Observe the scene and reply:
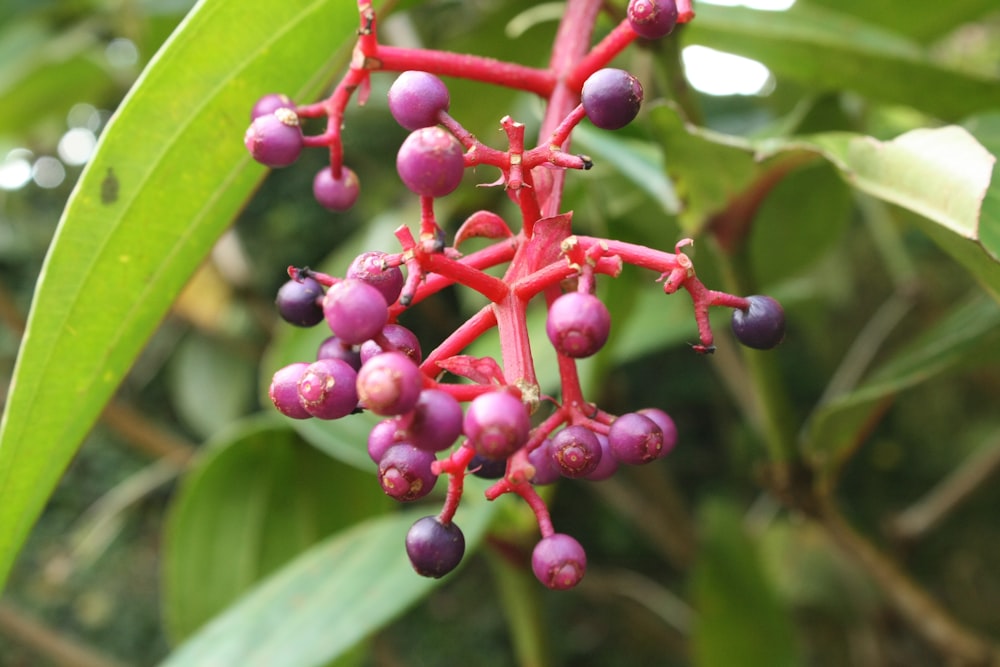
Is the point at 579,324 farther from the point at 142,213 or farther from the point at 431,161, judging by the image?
the point at 142,213

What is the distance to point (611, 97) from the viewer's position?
0.31 meters

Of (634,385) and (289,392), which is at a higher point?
(289,392)

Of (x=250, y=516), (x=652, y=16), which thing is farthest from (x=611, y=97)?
(x=250, y=516)

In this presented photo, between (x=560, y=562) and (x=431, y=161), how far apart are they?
0.14 meters

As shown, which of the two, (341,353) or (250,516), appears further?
(250,516)

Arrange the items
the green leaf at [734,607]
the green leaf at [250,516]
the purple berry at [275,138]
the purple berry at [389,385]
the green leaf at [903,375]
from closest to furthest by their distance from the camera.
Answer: the purple berry at [389,385] → the purple berry at [275,138] → the green leaf at [903,375] → the green leaf at [250,516] → the green leaf at [734,607]

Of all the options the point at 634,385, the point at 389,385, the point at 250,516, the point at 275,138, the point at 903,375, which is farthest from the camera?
the point at 634,385

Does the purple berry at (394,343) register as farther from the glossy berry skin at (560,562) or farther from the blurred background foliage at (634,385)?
the blurred background foliage at (634,385)

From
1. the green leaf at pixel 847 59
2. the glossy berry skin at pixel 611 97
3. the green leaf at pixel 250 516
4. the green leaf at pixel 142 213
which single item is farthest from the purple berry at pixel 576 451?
the green leaf at pixel 250 516

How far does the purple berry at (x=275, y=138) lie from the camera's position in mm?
359

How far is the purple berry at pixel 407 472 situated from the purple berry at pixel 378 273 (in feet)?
0.17

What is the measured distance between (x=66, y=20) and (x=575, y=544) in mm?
1045

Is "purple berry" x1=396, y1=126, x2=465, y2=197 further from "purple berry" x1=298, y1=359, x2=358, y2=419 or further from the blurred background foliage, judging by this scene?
the blurred background foliage

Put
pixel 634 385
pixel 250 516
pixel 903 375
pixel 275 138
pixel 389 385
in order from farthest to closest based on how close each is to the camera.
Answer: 1. pixel 634 385
2. pixel 250 516
3. pixel 903 375
4. pixel 275 138
5. pixel 389 385
